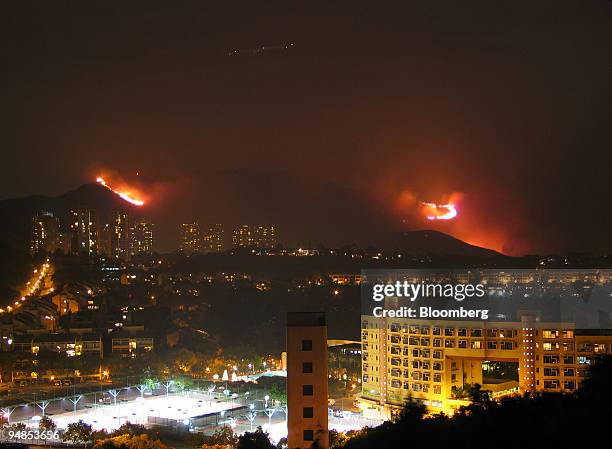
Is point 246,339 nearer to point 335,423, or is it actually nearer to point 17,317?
point 17,317

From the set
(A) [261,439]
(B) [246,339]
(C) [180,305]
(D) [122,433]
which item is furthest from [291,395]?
(C) [180,305]

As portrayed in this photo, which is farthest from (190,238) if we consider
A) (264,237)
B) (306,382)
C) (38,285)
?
(306,382)

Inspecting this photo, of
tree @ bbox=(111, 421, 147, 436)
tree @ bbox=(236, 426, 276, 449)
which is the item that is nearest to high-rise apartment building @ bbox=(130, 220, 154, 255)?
tree @ bbox=(111, 421, 147, 436)

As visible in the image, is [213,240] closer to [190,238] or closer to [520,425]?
[190,238]

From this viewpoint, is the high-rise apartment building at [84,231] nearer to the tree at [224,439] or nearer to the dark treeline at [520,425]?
the tree at [224,439]

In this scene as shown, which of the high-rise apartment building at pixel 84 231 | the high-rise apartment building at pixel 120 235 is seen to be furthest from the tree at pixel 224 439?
Result: the high-rise apartment building at pixel 120 235

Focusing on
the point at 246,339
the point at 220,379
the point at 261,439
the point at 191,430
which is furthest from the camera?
the point at 246,339
